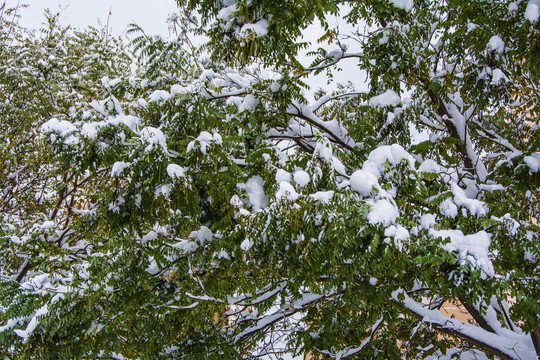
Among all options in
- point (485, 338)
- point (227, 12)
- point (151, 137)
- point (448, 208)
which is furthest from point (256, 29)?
point (485, 338)

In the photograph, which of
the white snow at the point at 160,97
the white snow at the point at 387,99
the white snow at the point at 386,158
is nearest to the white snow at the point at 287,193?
the white snow at the point at 386,158

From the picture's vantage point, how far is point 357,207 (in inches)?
99.5

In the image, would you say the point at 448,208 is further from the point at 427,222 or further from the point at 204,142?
the point at 204,142

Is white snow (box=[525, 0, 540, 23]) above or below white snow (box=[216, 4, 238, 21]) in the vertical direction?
below

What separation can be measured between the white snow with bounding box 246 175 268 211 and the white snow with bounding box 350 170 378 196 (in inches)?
41.0

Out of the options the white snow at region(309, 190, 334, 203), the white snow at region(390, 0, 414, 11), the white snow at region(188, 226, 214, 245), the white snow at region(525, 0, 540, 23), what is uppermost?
the white snow at region(390, 0, 414, 11)

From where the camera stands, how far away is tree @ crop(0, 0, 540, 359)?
8.95 ft

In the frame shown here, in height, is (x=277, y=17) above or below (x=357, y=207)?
above

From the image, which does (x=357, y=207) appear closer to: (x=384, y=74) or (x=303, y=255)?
(x=303, y=255)

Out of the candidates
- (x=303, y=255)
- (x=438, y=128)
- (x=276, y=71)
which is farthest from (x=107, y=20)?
(x=303, y=255)

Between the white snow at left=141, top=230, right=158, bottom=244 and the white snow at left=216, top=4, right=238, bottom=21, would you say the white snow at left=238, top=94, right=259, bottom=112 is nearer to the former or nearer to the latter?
the white snow at left=216, top=4, right=238, bottom=21

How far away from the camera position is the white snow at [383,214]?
8.04ft

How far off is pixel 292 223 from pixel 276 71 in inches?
95.5

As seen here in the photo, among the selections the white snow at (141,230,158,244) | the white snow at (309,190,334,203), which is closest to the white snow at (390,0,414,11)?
the white snow at (309,190,334,203)
